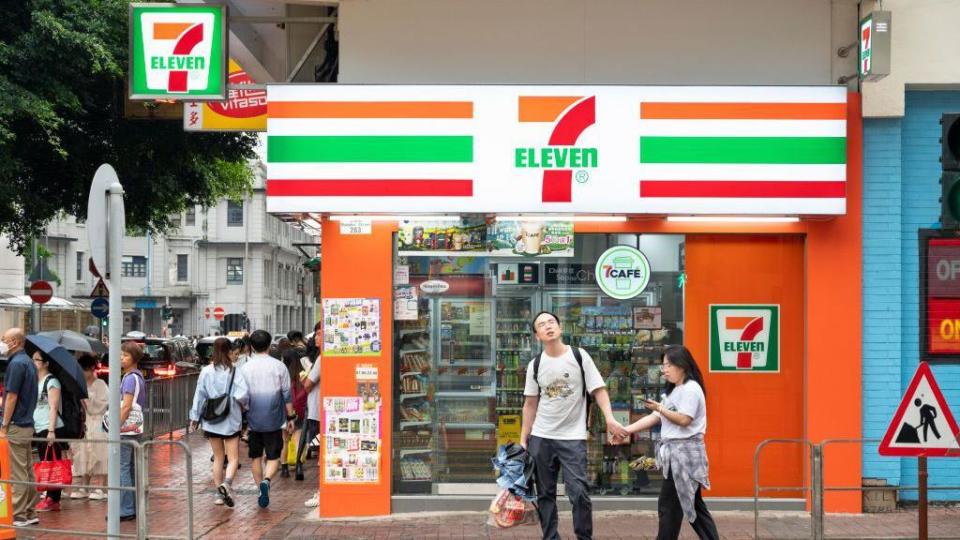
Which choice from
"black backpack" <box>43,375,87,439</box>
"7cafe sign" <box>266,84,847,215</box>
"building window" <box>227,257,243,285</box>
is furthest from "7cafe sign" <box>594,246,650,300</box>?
"building window" <box>227,257,243,285</box>

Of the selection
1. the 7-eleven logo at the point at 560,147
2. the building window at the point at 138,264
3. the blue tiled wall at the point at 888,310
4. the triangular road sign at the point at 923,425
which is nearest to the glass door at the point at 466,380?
the 7-eleven logo at the point at 560,147

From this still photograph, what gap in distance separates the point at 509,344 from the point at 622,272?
1419 millimetres

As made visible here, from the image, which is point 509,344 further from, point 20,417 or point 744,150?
point 20,417

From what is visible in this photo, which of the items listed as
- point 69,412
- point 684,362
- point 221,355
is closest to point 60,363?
→ point 69,412

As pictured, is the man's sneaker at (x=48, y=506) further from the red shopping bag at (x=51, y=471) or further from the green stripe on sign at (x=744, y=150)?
the green stripe on sign at (x=744, y=150)

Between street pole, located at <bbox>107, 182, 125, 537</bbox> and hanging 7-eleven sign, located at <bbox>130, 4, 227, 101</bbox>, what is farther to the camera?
hanging 7-eleven sign, located at <bbox>130, 4, 227, 101</bbox>

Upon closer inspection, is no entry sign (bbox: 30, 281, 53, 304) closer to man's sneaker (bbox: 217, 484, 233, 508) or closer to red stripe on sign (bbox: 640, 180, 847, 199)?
man's sneaker (bbox: 217, 484, 233, 508)

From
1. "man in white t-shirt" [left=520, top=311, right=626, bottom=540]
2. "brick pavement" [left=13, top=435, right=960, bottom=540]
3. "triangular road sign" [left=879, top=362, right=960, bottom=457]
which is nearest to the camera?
"triangular road sign" [left=879, top=362, right=960, bottom=457]

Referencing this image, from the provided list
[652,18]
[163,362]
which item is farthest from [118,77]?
[652,18]

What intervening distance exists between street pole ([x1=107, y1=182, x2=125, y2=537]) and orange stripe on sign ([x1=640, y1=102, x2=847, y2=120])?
5.18m

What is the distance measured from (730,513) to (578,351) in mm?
3531

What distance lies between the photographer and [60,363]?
11.6 metres

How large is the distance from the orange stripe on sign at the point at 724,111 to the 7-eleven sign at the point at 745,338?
6.56 feet

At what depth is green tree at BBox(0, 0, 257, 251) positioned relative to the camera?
19.1 meters
